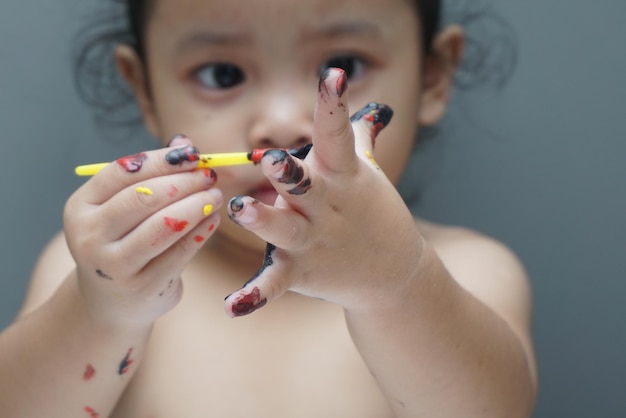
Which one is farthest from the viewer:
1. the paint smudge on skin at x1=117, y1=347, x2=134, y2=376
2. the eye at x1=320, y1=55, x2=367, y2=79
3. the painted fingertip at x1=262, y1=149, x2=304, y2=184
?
the eye at x1=320, y1=55, x2=367, y2=79

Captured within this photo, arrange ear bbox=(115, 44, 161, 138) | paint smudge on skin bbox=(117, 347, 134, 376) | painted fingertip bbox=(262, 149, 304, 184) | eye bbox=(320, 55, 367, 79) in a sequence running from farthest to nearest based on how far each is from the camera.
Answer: ear bbox=(115, 44, 161, 138)
eye bbox=(320, 55, 367, 79)
paint smudge on skin bbox=(117, 347, 134, 376)
painted fingertip bbox=(262, 149, 304, 184)

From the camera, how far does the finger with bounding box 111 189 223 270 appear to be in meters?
0.54

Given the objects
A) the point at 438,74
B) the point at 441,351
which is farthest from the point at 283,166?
the point at 438,74

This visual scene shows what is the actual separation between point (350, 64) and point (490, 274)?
0.80 feet

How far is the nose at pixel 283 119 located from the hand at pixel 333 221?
5.5 inches

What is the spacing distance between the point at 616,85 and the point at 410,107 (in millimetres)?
345

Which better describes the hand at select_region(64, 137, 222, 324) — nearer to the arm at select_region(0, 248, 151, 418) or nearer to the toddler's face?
the arm at select_region(0, 248, 151, 418)

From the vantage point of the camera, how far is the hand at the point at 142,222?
0.55 metres

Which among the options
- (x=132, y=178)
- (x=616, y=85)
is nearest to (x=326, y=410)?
(x=132, y=178)

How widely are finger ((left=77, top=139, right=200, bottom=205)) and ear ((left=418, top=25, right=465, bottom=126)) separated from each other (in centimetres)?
40

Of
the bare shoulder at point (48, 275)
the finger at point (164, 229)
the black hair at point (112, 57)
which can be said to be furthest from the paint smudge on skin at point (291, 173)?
the black hair at point (112, 57)

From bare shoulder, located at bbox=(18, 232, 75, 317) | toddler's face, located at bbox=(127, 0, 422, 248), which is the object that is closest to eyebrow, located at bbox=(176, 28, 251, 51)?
toddler's face, located at bbox=(127, 0, 422, 248)

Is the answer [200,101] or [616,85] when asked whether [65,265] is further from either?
[616,85]

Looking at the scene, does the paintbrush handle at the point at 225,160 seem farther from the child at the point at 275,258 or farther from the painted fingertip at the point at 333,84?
the painted fingertip at the point at 333,84
